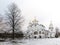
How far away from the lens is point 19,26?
1452 mm

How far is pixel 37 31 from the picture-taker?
144 centimetres

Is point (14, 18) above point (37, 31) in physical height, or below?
above

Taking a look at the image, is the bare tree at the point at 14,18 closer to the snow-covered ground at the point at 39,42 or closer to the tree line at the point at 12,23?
the tree line at the point at 12,23

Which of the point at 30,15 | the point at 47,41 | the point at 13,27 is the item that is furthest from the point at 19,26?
the point at 47,41

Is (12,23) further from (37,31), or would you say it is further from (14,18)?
(37,31)

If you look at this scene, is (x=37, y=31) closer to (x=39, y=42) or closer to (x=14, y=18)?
(x=39, y=42)

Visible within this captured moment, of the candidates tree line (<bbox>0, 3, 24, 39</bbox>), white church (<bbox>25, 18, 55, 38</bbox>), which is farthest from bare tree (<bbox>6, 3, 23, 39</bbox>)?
white church (<bbox>25, 18, 55, 38</bbox>)

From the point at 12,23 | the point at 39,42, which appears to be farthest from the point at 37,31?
the point at 12,23

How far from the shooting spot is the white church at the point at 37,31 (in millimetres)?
1444

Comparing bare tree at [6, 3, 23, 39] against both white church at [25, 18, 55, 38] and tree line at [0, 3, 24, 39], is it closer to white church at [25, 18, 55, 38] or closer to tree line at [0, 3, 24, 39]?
tree line at [0, 3, 24, 39]

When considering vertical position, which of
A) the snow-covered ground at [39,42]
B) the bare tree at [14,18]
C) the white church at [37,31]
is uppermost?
the bare tree at [14,18]

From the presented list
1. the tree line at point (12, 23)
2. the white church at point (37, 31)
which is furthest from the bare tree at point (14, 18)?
the white church at point (37, 31)

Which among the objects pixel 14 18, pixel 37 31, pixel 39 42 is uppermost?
pixel 14 18

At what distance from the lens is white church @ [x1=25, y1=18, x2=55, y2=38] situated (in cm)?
144
